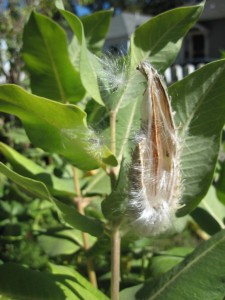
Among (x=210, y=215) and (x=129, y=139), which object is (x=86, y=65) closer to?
(x=129, y=139)

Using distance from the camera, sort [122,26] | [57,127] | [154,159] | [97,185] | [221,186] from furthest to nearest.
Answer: [122,26]
[97,185]
[221,186]
[57,127]
[154,159]

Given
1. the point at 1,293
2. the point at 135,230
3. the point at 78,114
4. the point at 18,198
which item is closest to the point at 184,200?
the point at 135,230

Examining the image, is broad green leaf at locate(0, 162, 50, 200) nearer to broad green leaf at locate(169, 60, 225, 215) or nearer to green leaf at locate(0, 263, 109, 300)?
green leaf at locate(0, 263, 109, 300)

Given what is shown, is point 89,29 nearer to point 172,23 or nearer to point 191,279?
point 172,23

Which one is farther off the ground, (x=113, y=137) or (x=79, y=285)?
(x=113, y=137)

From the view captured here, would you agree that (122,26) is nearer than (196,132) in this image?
No

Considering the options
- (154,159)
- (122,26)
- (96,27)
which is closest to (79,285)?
(154,159)
